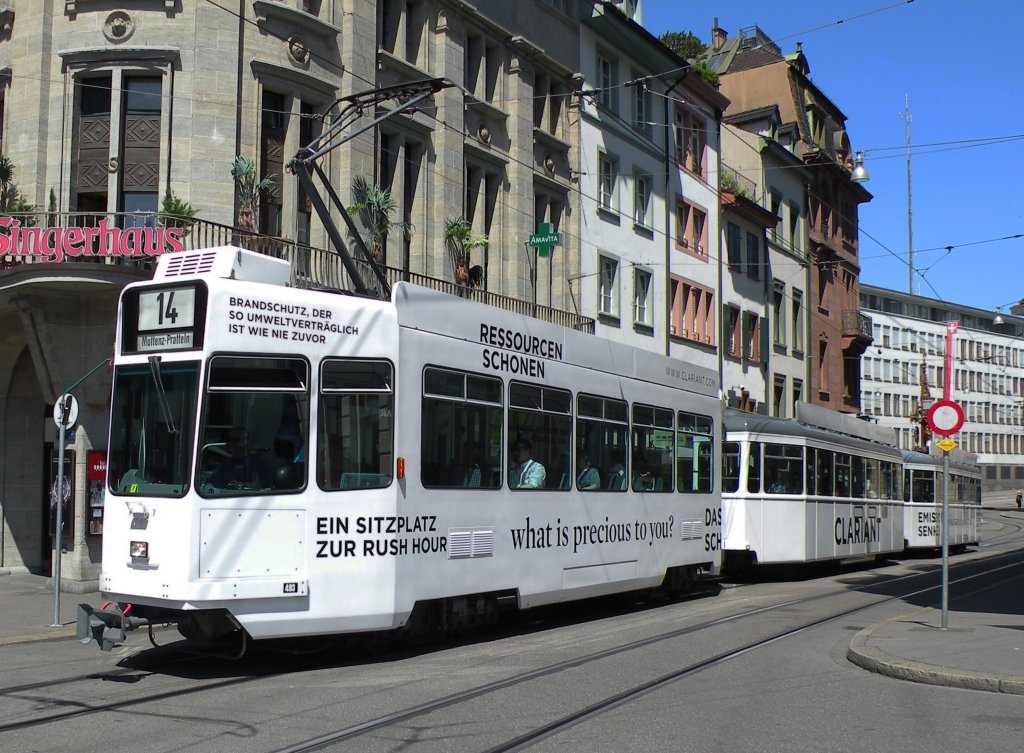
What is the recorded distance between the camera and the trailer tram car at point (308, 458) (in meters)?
9.50

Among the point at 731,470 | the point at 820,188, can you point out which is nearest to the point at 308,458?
the point at 731,470

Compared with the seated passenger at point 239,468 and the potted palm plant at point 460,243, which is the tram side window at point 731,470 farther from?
the seated passenger at point 239,468

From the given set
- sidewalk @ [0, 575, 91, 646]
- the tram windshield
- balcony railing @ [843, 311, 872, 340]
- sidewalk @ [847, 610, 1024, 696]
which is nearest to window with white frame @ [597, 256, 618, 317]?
sidewalk @ [0, 575, 91, 646]

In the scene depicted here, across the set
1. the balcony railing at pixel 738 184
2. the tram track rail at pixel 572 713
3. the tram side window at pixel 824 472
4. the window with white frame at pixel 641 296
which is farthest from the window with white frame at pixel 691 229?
the tram track rail at pixel 572 713

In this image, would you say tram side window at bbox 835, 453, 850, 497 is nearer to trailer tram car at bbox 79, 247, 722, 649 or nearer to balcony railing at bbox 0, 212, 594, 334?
balcony railing at bbox 0, 212, 594, 334

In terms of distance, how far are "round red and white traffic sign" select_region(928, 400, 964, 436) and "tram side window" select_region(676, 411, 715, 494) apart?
4014mm

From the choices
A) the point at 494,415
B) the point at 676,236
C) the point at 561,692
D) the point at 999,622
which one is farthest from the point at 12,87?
the point at 676,236

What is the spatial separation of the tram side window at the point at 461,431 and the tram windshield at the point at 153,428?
7.34 ft

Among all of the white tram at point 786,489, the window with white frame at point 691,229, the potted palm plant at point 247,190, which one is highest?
the window with white frame at point 691,229

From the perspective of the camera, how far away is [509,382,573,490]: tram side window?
1234 cm

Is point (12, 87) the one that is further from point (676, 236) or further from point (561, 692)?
point (676, 236)

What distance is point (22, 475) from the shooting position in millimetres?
20922

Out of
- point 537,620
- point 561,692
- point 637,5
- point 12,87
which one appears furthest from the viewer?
point 637,5

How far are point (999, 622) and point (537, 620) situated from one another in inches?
210
